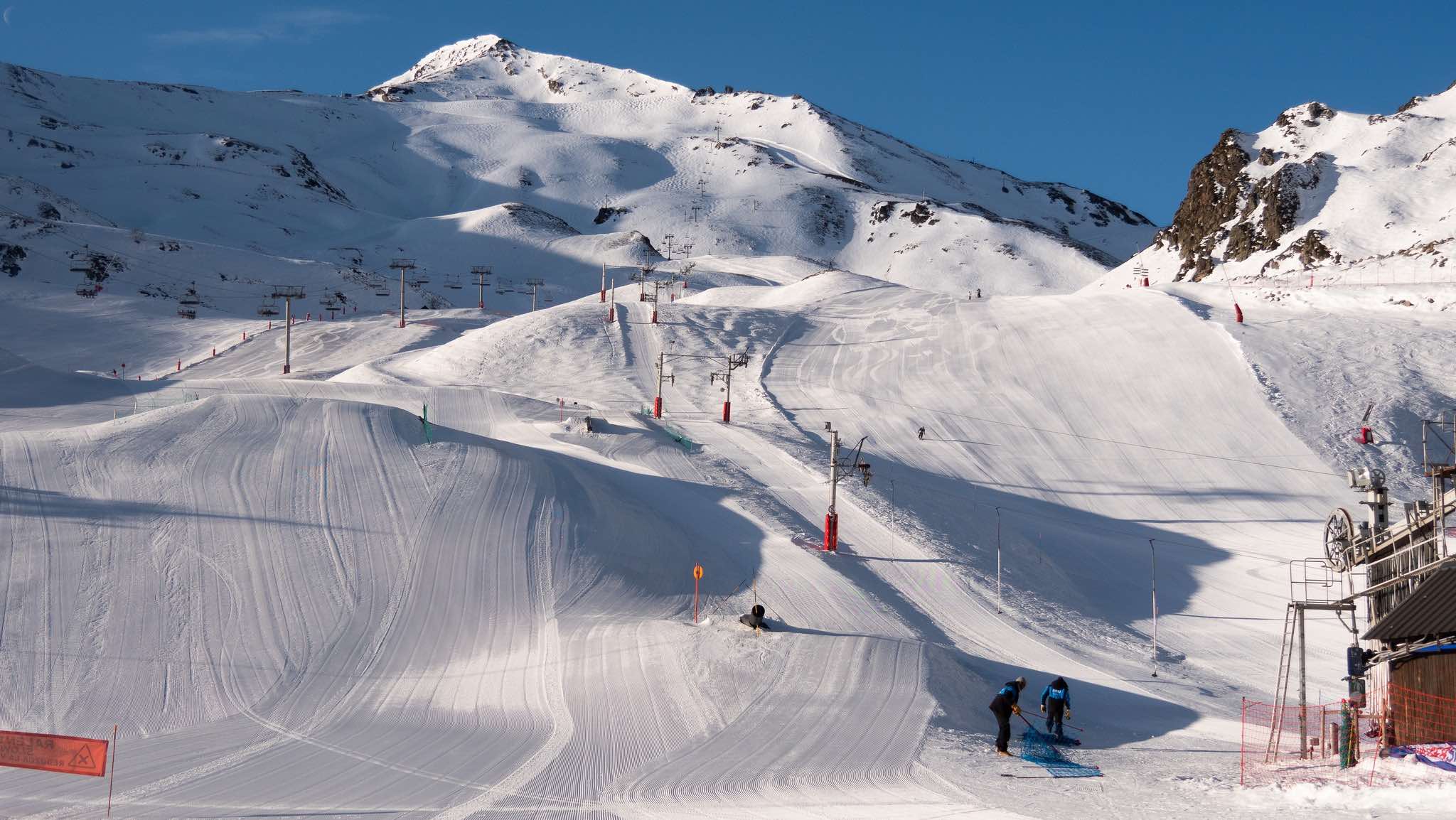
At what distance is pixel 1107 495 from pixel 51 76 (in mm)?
201007

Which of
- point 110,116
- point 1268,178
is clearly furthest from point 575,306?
point 110,116

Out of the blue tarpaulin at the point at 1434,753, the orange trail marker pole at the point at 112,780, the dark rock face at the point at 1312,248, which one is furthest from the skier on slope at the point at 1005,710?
the dark rock face at the point at 1312,248

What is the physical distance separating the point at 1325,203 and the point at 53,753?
331 feet

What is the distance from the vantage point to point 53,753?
13070 mm

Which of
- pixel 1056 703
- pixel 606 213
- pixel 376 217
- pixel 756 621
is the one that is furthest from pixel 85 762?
pixel 606 213

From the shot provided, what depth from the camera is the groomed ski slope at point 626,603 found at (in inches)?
656

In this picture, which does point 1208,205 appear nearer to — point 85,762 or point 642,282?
point 642,282

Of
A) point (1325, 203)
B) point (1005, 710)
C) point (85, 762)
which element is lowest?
point (85, 762)

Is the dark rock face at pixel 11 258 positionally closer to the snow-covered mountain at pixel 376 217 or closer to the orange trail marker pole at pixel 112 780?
the snow-covered mountain at pixel 376 217

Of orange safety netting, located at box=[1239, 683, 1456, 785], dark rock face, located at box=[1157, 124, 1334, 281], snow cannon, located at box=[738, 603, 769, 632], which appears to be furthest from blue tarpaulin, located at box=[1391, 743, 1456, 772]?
dark rock face, located at box=[1157, 124, 1334, 281]

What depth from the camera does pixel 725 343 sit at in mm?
63812

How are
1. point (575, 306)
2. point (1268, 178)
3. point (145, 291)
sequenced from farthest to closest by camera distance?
1. point (1268, 178)
2. point (145, 291)
3. point (575, 306)

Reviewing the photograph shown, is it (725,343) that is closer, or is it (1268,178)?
(725,343)

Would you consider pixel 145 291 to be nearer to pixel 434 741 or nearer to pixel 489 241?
pixel 489 241
